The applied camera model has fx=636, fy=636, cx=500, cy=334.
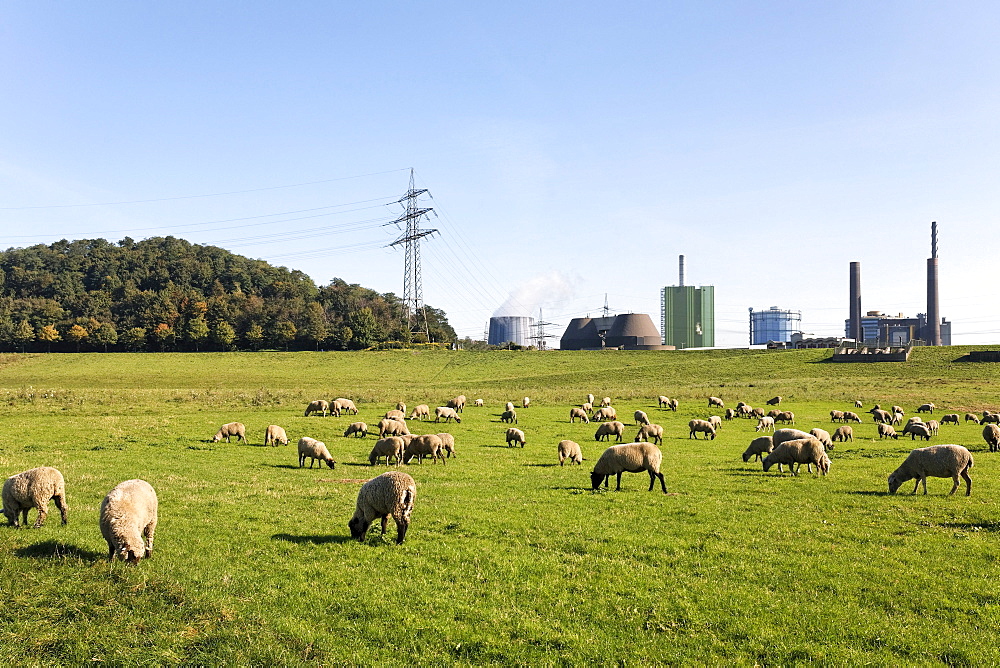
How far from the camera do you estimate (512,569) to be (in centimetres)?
1151

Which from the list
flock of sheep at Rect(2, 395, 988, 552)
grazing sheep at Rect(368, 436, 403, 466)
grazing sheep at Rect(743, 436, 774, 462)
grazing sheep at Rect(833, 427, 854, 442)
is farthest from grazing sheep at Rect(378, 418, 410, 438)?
grazing sheep at Rect(833, 427, 854, 442)

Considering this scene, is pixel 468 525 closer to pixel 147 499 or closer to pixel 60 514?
pixel 147 499

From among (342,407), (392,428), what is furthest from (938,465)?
(342,407)

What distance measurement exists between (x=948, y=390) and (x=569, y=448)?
185 ft

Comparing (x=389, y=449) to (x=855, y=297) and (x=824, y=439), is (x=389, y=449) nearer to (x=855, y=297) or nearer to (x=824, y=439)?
(x=824, y=439)

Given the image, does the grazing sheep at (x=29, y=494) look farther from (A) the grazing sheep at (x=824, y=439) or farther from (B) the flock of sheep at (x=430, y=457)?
(A) the grazing sheep at (x=824, y=439)

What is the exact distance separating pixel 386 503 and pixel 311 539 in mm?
1947

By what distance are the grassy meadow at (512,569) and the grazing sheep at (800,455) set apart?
87cm

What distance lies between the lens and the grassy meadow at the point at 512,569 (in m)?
8.78

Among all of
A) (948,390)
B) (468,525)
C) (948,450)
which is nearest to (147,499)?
(468,525)

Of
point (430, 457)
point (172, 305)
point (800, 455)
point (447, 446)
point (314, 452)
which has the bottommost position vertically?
point (430, 457)

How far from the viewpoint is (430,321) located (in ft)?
577

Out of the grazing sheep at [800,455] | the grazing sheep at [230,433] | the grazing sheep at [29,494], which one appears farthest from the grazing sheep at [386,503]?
the grazing sheep at [230,433]

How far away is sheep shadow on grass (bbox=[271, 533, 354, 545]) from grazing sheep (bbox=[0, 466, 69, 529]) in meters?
5.35
